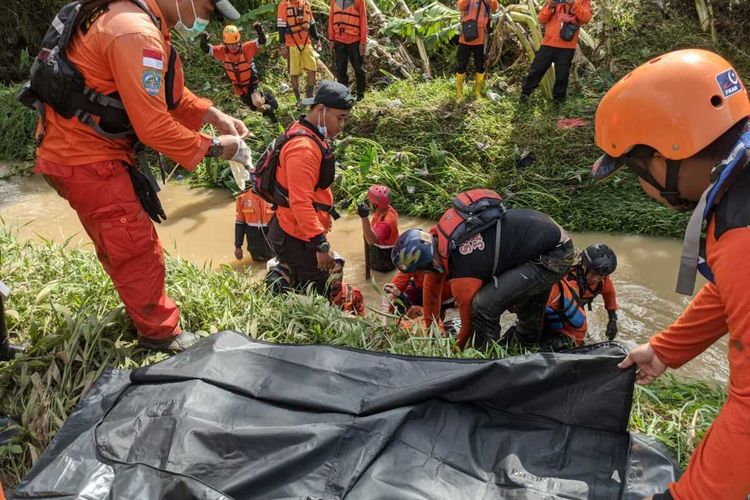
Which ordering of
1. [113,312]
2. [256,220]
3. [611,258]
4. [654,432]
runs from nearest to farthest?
1. [654,432]
2. [113,312]
3. [611,258]
4. [256,220]

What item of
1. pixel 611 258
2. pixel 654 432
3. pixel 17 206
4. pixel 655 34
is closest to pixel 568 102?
pixel 655 34

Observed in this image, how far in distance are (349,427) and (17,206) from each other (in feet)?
24.0

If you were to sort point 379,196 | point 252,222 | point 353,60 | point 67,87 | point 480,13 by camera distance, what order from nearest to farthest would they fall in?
point 67,87, point 379,196, point 252,222, point 480,13, point 353,60

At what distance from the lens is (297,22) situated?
8.85 metres

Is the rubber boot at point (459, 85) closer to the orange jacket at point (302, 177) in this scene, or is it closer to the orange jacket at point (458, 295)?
the orange jacket at point (302, 177)

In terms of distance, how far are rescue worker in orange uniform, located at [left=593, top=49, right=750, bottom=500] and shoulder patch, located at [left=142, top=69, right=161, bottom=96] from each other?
198 centimetres

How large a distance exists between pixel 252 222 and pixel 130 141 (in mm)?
2710

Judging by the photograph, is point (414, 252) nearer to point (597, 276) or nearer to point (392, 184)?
point (597, 276)

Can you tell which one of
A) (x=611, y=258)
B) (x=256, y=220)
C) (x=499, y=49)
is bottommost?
(x=256, y=220)

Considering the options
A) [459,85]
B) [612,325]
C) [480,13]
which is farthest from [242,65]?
[612,325]

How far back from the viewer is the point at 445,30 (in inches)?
368

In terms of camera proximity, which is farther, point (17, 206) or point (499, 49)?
point (499, 49)

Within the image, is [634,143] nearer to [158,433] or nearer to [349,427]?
[349,427]

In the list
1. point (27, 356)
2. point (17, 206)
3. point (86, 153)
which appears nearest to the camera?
point (86, 153)
